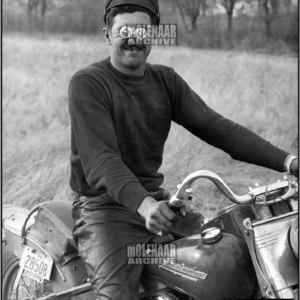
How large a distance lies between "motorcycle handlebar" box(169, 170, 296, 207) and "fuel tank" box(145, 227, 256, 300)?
186 mm

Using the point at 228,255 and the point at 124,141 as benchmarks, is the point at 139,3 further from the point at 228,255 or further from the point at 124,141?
the point at 228,255

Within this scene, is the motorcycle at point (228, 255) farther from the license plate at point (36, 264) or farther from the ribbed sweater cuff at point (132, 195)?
the ribbed sweater cuff at point (132, 195)

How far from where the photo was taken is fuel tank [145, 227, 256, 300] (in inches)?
93.4

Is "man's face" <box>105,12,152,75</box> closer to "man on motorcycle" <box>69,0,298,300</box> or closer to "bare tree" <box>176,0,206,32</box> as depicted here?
"man on motorcycle" <box>69,0,298,300</box>

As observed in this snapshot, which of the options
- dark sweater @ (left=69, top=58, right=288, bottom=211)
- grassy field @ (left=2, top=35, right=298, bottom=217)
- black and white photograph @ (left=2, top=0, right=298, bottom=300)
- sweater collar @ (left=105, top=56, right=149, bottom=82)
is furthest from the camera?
grassy field @ (left=2, top=35, right=298, bottom=217)

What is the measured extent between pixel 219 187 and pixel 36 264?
4.66ft

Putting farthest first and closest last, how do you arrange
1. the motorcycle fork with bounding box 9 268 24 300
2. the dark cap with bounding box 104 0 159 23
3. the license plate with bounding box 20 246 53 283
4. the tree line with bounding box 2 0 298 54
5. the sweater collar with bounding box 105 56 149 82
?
the tree line with bounding box 2 0 298 54 → the motorcycle fork with bounding box 9 268 24 300 → the license plate with bounding box 20 246 53 283 → the sweater collar with bounding box 105 56 149 82 → the dark cap with bounding box 104 0 159 23

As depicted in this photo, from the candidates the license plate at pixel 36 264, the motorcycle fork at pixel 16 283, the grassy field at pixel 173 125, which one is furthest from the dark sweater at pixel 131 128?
the grassy field at pixel 173 125

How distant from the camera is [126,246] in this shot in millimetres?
2660

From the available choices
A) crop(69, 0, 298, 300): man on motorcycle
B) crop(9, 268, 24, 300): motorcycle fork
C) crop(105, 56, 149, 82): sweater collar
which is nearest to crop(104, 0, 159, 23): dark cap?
crop(69, 0, 298, 300): man on motorcycle

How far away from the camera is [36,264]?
3.21 m

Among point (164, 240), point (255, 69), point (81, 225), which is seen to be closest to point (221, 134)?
point (164, 240)

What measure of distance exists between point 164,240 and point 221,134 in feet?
2.17

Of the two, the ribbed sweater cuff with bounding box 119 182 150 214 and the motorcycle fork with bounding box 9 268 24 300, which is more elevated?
the ribbed sweater cuff with bounding box 119 182 150 214
